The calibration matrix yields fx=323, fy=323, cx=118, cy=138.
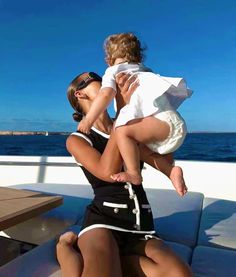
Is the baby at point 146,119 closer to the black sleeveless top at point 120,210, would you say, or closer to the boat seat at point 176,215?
the black sleeveless top at point 120,210

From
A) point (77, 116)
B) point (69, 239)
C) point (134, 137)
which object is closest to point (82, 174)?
point (77, 116)

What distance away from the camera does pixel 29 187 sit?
295cm

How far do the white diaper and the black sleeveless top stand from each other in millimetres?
223

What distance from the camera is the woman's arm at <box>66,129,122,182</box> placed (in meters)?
1.45

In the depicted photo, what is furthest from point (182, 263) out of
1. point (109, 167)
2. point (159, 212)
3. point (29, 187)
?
point (29, 187)

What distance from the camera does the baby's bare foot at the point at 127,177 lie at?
1.38 metres

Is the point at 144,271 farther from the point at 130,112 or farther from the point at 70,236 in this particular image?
the point at 130,112

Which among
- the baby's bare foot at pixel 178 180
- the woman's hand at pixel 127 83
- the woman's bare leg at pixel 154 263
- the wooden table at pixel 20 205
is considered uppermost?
the woman's hand at pixel 127 83

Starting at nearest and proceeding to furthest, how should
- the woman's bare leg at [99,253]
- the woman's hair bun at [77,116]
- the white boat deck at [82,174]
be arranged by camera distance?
the woman's bare leg at [99,253] < the woman's hair bun at [77,116] < the white boat deck at [82,174]

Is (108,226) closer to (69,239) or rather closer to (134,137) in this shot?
(69,239)

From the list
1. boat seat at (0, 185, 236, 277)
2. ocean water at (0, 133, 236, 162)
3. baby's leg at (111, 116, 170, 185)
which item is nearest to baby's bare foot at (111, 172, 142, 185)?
baby's leg at (111, 116, 170, 185)

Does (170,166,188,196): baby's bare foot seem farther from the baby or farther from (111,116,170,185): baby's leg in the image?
(111,116,170,185): baby's leg

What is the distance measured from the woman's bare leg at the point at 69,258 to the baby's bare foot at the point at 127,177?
1.17 feet

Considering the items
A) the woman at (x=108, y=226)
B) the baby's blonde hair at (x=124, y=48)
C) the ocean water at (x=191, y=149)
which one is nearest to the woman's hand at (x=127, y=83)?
the woman at (x=108, y=226)
